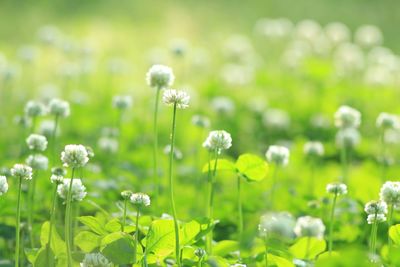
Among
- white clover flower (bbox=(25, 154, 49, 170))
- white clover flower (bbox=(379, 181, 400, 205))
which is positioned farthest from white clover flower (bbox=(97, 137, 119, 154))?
white clover flower (bbox=(379, 181, 400, 205))

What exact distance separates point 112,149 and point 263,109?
1518 mm

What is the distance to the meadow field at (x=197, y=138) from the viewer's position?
1.77m

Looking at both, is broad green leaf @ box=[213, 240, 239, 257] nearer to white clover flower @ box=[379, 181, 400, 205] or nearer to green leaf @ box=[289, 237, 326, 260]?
green leaf @ box=[289, 237, 326, 260]

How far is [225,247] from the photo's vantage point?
6.38 ft

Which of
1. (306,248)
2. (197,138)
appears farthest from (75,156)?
(197,138)

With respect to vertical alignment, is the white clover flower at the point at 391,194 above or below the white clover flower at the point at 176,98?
below

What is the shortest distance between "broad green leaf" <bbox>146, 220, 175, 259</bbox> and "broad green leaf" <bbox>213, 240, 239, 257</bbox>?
22 cm

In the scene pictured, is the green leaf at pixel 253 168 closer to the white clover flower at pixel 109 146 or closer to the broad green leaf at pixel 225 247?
the broad green leaf at pixel 225 247

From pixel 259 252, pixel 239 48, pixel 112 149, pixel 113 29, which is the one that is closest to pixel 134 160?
pixel 112 149

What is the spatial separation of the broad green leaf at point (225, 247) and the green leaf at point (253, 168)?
0.16 metres

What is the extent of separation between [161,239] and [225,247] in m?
0.26

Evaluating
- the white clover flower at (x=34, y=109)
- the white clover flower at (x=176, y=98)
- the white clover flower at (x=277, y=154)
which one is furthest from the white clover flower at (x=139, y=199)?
the white clover flower at (x=34, y=109)

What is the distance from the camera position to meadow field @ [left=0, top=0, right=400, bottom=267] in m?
1.77

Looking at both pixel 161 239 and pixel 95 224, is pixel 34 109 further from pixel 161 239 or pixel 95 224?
pixel 161 239
